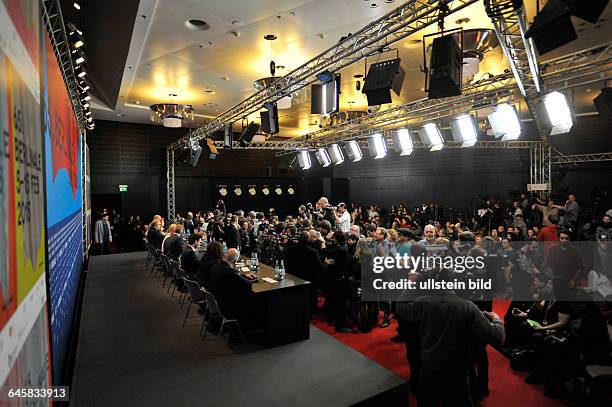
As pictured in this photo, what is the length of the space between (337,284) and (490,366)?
2465mm

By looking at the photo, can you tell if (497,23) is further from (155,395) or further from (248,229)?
(248,229)

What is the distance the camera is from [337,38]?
22.6 ft

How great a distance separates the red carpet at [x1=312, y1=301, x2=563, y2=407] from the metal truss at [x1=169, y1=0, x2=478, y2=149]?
426cm

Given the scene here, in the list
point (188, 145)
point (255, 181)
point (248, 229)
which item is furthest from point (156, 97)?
point (255, 181)

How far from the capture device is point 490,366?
15.4 ft

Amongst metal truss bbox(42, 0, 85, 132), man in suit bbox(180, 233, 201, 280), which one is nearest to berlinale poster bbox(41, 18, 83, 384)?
metal truss bbox(42, 0, 85, 132)

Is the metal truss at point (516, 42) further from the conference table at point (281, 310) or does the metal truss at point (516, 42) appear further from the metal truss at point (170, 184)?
the metal truss at point (170, 184)

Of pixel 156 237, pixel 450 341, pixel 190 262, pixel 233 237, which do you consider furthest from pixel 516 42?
pixel 156 237

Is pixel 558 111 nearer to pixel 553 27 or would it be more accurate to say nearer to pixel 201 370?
pixel 553 27

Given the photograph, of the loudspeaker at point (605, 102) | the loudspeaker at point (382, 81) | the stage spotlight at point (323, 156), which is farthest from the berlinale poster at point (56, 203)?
the stage spotlight at point (323, 156)

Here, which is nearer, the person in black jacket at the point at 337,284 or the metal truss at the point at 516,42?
the metal truss at the point at 516,42

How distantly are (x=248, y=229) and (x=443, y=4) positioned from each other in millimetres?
A: 8230

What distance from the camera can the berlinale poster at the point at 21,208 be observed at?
149 centimetres

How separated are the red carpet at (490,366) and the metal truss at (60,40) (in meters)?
5.42
